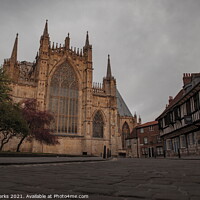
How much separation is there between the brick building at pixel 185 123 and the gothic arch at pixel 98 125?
1460 centimetres

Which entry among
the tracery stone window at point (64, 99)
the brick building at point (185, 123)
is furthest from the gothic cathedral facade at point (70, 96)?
the brick building at point (185, 123)

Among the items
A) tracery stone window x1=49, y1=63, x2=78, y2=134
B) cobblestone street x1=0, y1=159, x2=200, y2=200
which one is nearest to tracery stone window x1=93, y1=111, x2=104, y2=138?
tracery stone window x1=49, y1=63, x2=78, y2=134

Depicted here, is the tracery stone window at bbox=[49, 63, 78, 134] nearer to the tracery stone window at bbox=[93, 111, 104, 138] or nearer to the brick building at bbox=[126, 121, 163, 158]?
the tracery stone window at bbox=[93, 111, 104, 138]

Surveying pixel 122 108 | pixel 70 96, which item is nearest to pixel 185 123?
pixel 70 96

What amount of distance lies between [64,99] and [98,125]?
8635 mm

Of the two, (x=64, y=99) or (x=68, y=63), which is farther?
(x=68, y=63)

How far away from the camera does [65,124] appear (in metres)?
37.8

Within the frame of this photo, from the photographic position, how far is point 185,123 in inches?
767

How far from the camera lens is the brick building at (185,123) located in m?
19.0

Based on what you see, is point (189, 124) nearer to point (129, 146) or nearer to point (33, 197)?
point (33, 197)

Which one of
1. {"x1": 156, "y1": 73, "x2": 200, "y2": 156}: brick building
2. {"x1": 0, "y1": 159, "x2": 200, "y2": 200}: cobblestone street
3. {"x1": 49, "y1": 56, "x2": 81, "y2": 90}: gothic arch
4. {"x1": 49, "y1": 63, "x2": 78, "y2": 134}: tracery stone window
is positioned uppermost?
{"x1": 49, "y1": 56, "x2": 81, "y2": 90}: gothic arch

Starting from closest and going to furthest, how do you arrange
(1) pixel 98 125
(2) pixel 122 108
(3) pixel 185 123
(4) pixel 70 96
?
(3) pixel 185 123, (4) pixel 70 96, (1) pixel 98 125, (2) pixel 122 108

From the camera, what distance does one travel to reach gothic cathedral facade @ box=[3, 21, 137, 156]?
35969 millimetres

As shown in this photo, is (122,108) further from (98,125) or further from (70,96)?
(70,96)
